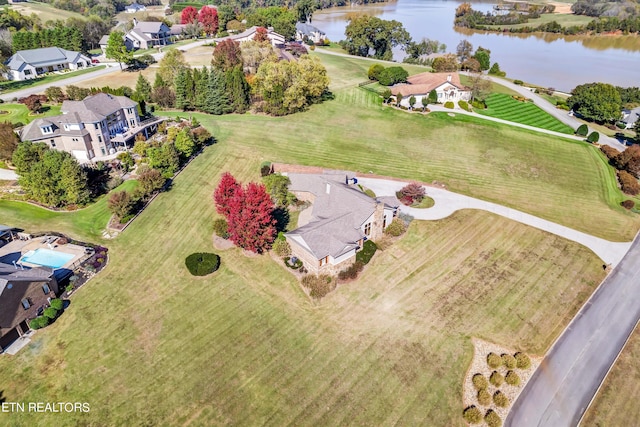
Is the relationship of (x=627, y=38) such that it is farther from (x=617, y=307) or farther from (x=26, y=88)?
(x=26, y=88)

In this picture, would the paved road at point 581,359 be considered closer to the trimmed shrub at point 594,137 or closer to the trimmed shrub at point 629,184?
the trimmed shrub at point 629,184

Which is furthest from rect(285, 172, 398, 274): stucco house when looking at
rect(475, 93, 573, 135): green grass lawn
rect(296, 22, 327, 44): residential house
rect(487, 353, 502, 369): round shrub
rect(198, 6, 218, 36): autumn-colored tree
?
rect(198, 6, 218, 36): autumn-colored tree

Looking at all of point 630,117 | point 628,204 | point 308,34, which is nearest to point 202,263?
point 628,204

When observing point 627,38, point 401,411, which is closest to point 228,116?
point 401,411

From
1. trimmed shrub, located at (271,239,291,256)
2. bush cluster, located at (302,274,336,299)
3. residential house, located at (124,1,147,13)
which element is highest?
residential house, located at (124,1,147,13)

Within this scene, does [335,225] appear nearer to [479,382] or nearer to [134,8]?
[479,382]

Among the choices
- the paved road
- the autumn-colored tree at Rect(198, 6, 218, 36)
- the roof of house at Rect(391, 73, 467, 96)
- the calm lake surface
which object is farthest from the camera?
the autumn-colored tree at Rect(198, 6, 218, 36)

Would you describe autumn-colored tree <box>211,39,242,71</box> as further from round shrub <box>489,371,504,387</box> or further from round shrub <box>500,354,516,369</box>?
round shrub <box>489,371,504,387</box>
